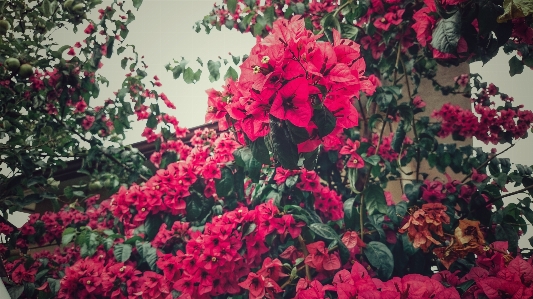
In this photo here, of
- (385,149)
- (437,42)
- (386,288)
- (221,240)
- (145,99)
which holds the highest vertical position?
(145,99)

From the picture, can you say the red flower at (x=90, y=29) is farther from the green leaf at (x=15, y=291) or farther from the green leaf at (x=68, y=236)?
the green leaf at (x=15, y=291)

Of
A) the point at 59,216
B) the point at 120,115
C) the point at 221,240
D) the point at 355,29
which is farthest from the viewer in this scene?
the point at 59,216

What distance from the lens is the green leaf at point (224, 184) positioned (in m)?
1.40

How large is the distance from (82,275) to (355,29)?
1.72 metres

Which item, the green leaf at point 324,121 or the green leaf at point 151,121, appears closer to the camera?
the green leaf at point 324,121

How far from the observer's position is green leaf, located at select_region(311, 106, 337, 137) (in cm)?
64

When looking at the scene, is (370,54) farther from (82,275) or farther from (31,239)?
(31,239)

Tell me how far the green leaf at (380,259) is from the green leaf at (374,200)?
0.13 m

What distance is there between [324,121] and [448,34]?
0.46 meters

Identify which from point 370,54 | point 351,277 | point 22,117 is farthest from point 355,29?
point 22,117

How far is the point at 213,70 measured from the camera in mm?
1740

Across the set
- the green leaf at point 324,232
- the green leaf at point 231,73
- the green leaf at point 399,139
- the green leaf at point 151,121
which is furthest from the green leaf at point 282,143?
the green leaf at point 151,121

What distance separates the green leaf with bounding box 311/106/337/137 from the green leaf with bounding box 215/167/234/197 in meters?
0.85

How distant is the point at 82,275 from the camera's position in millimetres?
1348
